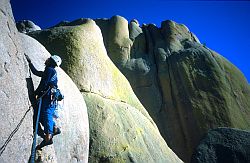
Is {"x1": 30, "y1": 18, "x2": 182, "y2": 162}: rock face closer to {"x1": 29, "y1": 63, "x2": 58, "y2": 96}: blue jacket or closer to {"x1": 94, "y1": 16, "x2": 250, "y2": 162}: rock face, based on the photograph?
{"x1": 29, "y1": 63, "x2": 58, "y2": 96}: blue jacket

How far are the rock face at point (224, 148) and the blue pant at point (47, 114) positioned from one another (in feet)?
31.6

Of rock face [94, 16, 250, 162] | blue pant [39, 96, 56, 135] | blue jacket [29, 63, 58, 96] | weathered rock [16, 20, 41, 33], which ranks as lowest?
blue pant [39, 96, 56, 135]

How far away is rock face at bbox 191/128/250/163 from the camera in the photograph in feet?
46.9

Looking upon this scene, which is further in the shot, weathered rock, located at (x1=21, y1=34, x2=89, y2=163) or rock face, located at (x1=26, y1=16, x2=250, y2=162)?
rock face, located at (x1=26, y1=16, x2=250, y2=162)

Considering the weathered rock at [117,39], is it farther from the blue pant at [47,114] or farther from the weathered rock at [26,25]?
the blue pant at [47,114]

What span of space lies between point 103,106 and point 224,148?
6499 millimetres

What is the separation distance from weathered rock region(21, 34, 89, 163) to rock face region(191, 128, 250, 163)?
7.30 m

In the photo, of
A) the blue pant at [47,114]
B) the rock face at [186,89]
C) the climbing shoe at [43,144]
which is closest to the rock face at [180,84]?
the rock face at [186,89]

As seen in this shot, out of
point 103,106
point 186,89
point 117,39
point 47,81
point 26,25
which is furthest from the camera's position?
point 117,39

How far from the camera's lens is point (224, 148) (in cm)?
1466

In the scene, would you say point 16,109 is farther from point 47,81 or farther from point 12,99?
point 47,81

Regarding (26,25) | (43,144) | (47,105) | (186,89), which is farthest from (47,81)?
(26,25)

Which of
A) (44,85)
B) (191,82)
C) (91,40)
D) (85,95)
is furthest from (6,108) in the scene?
(191,82)

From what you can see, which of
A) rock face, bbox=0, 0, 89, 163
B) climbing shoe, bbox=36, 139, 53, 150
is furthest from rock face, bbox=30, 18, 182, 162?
climbing shoe, bbox=36, 139, 53, 150
